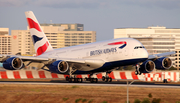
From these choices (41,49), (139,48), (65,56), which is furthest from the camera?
(41,49)

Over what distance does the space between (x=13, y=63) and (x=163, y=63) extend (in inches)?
954

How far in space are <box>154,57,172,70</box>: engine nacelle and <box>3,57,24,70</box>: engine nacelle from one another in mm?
22349

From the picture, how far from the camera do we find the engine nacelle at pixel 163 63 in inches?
2324

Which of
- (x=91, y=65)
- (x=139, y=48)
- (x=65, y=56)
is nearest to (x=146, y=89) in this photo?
(x=139, y=48)

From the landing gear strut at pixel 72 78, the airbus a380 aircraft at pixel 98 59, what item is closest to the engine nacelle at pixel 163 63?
the airbus a380 aircraft at pixel 98 59

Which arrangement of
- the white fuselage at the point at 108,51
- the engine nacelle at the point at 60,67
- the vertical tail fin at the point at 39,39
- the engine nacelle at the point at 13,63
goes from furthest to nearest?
the vertical tail fin at the point at 39,39, the engine nacelle at the point at 13,63, the engine nacelle at the point at 60,67, the white fuselage at the point at 108,51

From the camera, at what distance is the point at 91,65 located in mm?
57031

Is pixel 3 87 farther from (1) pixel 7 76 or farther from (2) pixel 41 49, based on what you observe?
(1) pixel 7 76

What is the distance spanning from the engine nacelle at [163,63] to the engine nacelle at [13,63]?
22.3 m

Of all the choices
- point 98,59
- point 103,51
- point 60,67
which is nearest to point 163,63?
point 103,51

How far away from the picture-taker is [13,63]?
5534 cm

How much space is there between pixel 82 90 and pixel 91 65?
Result: 13.8 meters

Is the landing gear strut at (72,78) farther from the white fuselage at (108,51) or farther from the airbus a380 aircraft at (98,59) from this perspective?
the white fuselage at (108,51)

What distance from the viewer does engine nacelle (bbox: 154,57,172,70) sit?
59.0m
